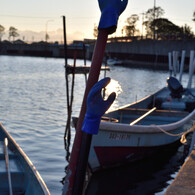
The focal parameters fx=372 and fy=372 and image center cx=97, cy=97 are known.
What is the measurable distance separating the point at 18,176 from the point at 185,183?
10.5 ft

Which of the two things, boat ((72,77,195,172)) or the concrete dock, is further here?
boat ((72,77,195,172))

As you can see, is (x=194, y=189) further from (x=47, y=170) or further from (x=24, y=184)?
(x=47, y=170)

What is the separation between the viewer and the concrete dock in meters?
6.22

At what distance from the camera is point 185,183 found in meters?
6.72

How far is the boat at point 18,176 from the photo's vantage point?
6594 mm

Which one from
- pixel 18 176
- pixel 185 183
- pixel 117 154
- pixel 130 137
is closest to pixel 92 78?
pixel 185 183

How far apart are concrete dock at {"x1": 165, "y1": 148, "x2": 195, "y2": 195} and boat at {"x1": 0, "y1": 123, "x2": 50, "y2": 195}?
7.02 ft

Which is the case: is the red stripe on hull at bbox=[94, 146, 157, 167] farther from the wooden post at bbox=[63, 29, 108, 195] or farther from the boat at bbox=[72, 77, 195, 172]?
the wooden post at bbox=[63, 29, 108, 195]

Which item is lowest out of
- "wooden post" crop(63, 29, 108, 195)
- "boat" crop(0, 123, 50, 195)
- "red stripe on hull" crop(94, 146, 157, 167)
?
"red stripe on hull" crop(94, 146, 157, 167)

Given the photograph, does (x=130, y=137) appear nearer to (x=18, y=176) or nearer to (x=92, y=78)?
(x=18, y=176)

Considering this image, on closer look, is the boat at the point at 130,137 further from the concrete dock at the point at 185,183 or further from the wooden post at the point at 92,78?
the wooden post at the point at 92,78

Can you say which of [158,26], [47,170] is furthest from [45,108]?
[158,26]

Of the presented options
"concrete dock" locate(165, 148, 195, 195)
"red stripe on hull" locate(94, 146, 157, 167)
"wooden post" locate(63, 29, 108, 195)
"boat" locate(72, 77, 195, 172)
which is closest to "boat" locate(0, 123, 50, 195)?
"wooden post" locate(63, 29, 108, 195)

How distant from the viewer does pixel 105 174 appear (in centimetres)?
1193
